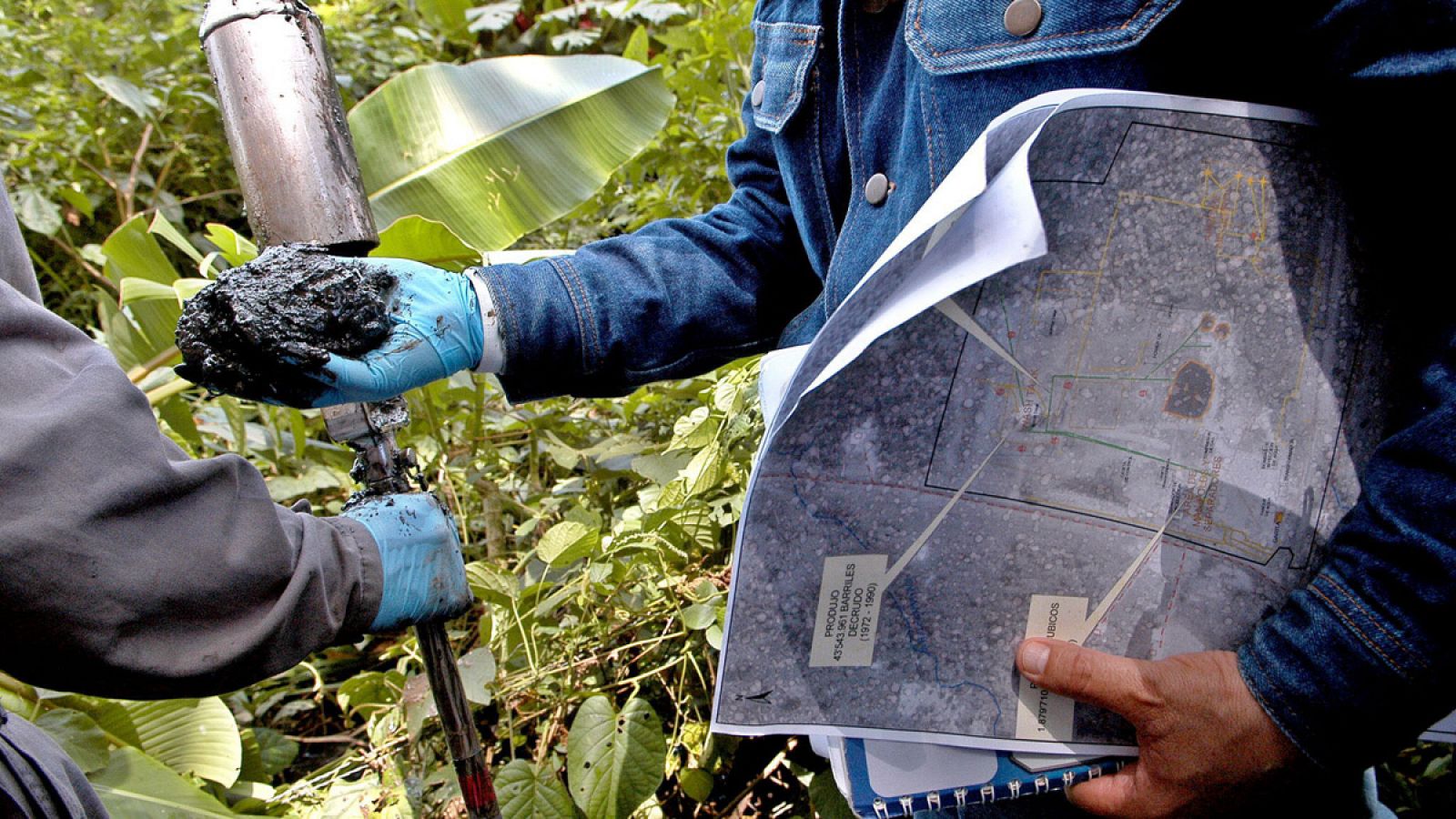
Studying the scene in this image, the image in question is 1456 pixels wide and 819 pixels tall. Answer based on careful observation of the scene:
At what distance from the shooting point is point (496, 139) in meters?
1.69

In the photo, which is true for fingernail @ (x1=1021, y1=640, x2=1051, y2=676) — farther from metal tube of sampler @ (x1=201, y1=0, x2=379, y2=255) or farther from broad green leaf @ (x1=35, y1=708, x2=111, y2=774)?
broad green leaf @ (x1=35, y1=708, x2=111, y2=774)

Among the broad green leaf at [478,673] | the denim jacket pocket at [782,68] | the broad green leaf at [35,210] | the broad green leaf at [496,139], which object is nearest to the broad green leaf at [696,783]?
the broad green leaf at [478,673]

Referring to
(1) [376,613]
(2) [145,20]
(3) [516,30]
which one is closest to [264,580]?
(1) [376,613]

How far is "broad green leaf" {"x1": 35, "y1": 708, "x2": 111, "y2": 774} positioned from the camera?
1.22 m

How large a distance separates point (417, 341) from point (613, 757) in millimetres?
622

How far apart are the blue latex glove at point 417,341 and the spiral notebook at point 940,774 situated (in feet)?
1.88

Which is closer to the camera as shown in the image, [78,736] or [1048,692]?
[1048,692]

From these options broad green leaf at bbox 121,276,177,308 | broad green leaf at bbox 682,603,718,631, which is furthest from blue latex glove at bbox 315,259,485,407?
broad green leaf at bbox 121,276,177,308

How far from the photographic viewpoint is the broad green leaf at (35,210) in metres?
2.55

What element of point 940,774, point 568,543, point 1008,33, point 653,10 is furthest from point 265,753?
point 653,10

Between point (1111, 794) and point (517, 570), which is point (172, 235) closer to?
point (517, 570)

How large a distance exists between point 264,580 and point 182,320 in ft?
0.92

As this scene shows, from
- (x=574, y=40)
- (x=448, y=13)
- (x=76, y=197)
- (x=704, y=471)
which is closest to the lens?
(x=704, y=471)

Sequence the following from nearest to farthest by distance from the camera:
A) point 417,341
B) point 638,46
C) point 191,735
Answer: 1. point 417,341
2. point 191,735
3. point 638,46
